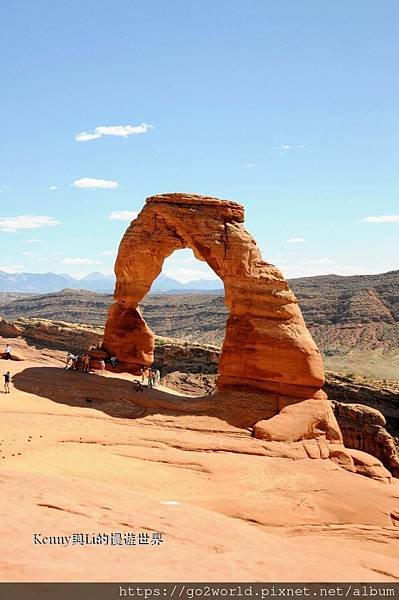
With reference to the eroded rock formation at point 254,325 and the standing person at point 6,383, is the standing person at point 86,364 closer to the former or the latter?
the eroded rock formation at point 254,325

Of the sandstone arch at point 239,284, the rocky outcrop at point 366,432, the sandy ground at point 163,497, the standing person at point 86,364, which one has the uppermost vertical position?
the sandstone arch at point 239,284

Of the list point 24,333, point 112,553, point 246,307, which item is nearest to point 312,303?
point 24,333

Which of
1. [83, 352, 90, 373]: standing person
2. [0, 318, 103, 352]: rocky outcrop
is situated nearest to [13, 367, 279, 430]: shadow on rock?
[83, 352, 90, 373]: standing person

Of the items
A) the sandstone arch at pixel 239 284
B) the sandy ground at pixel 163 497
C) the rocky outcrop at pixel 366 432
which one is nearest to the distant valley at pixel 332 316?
the rocky outcrop at pixel 366 432

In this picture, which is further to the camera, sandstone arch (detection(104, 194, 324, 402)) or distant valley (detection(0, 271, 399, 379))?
distant valley (detection(0, 271, 399, 379))

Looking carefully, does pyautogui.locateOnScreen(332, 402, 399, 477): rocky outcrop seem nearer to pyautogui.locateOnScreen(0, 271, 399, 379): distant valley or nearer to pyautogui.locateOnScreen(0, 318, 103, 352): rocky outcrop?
pyautogui.locateOnScreen(0, 271, 399, 379): distant valley

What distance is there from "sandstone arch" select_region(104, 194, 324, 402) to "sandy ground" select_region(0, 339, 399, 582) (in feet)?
9.54

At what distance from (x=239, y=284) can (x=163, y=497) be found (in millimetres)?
11576

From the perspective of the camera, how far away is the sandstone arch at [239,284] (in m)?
20.7

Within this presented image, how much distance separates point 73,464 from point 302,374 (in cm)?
1050

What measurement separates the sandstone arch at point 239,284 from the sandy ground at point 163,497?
2.91m

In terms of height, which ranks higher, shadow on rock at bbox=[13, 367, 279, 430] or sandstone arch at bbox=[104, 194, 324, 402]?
sandstone arch at bbox=[104, 194, 324, 402]

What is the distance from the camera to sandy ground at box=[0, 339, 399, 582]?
6.33 meters

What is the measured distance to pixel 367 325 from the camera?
71.3m
